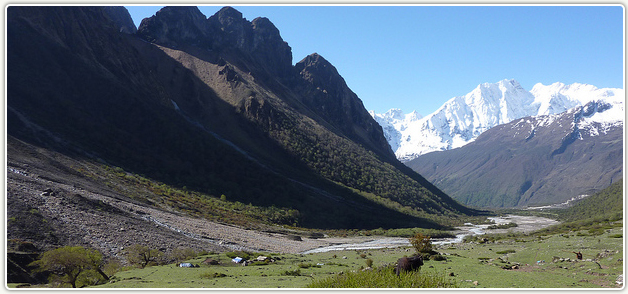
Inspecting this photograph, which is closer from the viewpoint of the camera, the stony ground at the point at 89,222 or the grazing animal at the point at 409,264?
the grazing animal at the point at 409,264

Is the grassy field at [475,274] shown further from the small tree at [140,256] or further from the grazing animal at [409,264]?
the small tree at [140,256]

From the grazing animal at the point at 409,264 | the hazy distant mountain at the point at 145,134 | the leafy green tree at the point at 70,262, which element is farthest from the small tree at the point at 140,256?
the hazy distant mountain at the point at 145,134

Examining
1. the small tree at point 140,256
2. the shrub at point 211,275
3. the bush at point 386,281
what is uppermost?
the bush at point 386,281

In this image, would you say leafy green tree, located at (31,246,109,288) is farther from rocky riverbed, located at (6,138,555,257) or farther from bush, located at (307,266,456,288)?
bush, located at (307,266,456,288)

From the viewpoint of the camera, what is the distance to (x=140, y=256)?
42625 mm

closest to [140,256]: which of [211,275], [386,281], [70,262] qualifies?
[70,262]

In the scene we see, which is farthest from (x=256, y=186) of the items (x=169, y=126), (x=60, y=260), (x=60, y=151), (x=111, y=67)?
(x=60, y=260)

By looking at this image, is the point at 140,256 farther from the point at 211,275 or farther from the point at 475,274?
the point at 475,274

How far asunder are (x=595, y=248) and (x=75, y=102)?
153 m

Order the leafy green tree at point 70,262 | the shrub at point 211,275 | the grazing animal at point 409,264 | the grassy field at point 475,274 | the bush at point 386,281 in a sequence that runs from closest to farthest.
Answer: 1. the bush at point 386,281
2. the grazing animal at point 409,264
3. the grassy field at point 475,274
4. the leafy green tree at point 70,262
5. the shrub at point 211,275

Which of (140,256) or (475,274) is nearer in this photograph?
(475,274)

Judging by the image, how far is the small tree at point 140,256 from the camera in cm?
4153

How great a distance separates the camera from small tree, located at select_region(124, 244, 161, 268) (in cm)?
4153

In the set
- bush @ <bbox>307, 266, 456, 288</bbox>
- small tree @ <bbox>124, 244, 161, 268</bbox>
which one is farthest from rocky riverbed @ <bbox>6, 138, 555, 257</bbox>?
bush @ <bbox>307, 266, 456, 288</bbox>
